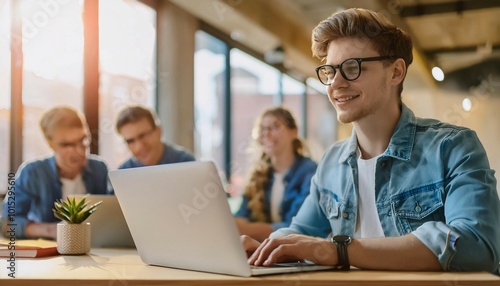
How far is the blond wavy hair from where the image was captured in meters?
3.81

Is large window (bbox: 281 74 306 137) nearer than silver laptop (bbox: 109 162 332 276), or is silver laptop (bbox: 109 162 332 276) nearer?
silver laptop (bbox: 109 162 332 276)

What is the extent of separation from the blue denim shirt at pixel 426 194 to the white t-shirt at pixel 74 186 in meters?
1.92

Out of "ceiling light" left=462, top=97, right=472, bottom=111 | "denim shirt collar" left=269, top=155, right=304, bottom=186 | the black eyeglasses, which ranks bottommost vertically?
"denim shirt collar" left=269, top=155, right=304, bottom=186

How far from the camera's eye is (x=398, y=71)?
179cm

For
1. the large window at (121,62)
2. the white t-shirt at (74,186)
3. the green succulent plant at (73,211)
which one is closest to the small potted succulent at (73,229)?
the green succulent plant at (73,211)

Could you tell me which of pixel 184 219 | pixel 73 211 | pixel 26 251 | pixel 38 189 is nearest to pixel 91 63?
pixel 38 189

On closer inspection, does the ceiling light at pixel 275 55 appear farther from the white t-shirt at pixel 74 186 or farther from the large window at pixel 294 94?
the white t-shirt at pixel 74 186

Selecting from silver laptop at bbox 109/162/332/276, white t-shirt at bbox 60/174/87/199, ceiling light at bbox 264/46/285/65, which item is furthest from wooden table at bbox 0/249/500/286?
ceiling light at bbox 264/46/285/65

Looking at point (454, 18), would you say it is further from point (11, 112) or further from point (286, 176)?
point (11, 112)

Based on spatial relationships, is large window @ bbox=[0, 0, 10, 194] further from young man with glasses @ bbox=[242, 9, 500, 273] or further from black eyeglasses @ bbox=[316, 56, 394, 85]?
black eyeglasses @ bbox=[316, 56, 394, 85]

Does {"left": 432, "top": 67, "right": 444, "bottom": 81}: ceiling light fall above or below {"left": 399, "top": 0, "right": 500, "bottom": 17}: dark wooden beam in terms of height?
below

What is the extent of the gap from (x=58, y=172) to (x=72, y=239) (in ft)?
5.34

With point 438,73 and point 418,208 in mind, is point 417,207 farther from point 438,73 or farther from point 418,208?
point 438,73

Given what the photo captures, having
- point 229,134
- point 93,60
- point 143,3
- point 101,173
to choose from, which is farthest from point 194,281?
point 229,134
